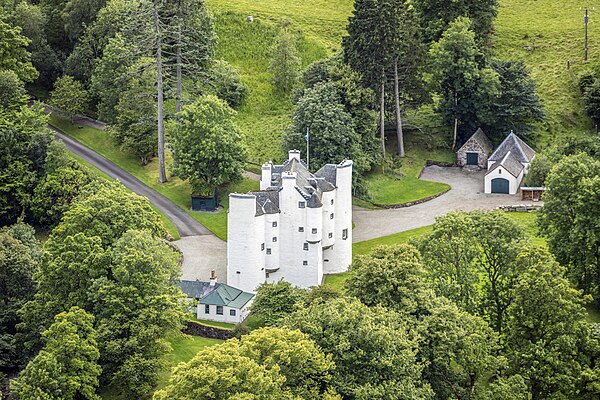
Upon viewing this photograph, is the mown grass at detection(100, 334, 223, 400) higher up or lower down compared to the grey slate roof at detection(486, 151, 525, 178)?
lower down

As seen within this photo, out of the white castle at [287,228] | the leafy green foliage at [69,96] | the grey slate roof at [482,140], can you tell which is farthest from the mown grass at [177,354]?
the grey slate roof at [482,140]

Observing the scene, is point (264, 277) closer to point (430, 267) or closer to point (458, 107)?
point (430, 267)

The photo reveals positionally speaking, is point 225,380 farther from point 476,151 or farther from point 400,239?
point 476,151

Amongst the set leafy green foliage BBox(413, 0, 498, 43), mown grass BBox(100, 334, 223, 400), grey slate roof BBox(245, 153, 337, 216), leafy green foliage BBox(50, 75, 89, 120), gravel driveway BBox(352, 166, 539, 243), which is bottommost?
mown grass BBox(100, 334, 223, 400)

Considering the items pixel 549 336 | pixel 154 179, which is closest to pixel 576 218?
pixel 549 336

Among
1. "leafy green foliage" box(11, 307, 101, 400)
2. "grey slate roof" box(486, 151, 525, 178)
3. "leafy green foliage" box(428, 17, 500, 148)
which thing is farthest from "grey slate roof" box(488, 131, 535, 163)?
"leafy green foliage" box(11, 307, 101, 400)

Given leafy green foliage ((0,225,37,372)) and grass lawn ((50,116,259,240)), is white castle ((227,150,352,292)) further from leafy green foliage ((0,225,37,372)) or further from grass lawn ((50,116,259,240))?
leafy green foliage ((0,225,37,372))

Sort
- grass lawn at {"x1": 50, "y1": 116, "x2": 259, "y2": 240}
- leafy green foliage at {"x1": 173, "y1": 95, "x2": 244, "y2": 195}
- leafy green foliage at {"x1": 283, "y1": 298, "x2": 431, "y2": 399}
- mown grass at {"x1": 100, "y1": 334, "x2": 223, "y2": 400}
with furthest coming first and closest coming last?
leafy green foliage at {"x1": 173, "y1": 95, "x2": 244, "y2": 195} < grass lawn at {"x1": 50, "y1": 116, "x2": 259, "y2": 240} < mown grass at {"x1": 100, "y1": 334, "x2": 223, "y2": 400} < leafy green foliage at {"x1": 283, "y1": 298, "x2": 431, "y2": 399}

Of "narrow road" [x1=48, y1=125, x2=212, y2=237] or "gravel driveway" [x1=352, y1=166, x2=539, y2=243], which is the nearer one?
"gravel driveway" [x1=352, y1=166, x2=539, y2=243]
